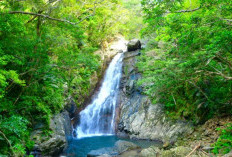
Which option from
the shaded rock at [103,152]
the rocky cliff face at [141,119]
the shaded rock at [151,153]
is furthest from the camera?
the rocky cliff face at [141,119]

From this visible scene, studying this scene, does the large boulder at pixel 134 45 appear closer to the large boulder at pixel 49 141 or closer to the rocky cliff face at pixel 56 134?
the rocky cliff face at pixel 56 134

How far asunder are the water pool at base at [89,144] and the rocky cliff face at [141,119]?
2.80 feet

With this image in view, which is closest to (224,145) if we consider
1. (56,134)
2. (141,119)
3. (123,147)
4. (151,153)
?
(151,153)

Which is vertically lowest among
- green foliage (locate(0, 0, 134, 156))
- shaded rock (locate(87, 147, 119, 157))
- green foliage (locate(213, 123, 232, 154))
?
shaded rock (locate(87, 147, 119, 157))

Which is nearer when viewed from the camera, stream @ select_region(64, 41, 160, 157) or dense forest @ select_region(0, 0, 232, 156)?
dense forest @ select_region(0, 0, 232, 156)

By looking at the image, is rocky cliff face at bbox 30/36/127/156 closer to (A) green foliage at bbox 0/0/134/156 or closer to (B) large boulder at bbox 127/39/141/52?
(A) green foliage at bbox 0/0/134/156

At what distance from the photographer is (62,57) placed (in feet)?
27.8

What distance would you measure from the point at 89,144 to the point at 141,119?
4391 millimetres

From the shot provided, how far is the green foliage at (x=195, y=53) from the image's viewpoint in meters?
5.64

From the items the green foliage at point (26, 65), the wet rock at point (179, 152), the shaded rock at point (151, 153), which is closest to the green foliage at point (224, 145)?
the wet rock at point (179, 152)

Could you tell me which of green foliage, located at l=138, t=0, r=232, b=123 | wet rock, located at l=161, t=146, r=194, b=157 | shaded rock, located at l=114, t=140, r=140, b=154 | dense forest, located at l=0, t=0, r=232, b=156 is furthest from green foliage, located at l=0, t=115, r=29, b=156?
green foliage, located at l=138, t=0, r=232, b=123

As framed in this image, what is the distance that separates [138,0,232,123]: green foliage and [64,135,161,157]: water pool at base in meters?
3.11

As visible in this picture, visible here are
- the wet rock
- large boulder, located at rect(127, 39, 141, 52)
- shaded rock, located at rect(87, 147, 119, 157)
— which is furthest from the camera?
large boulder, located at rect(127, 39, 141, 52)

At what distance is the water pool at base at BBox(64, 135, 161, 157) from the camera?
421 inches
